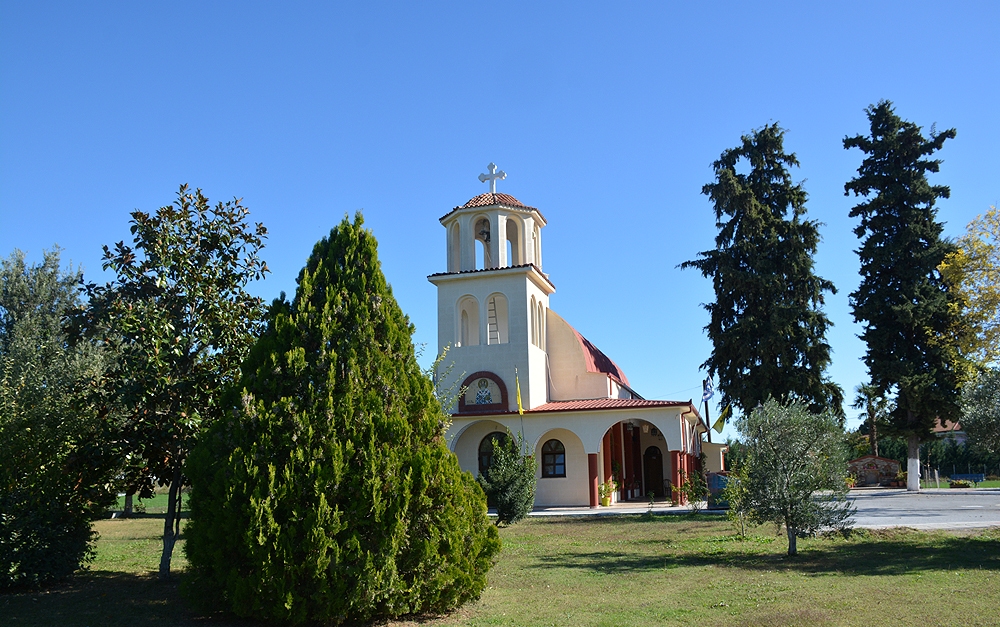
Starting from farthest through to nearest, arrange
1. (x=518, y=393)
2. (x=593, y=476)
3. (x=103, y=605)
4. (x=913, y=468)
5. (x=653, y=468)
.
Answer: (x=913, y=468)
(x=653, y=468)
(x=593, y=476)
(x=518, y=393)
(x=103, y=605)

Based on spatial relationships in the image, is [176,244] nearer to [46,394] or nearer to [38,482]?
[46,394]

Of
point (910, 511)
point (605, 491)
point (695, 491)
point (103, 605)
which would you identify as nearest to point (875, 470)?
point (910, 511)

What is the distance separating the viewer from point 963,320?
2128 centimetres

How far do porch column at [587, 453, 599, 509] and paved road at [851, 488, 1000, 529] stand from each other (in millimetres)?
8597

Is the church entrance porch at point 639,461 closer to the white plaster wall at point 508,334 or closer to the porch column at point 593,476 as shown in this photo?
the porch column at point 593,476

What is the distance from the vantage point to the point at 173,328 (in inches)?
407

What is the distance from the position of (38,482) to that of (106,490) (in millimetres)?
995

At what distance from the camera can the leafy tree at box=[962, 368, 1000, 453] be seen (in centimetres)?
1305

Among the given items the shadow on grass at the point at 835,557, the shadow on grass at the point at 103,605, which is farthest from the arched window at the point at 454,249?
the shadow on grass at the point at 103,605

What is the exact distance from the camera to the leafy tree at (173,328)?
10.1 m

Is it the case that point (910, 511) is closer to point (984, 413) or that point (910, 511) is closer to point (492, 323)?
point (984, 413)

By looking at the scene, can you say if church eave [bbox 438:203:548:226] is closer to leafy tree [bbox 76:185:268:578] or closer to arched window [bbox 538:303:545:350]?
arched window [bbox 538:303:545:350]

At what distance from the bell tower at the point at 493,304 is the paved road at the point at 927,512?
1217 centimetres

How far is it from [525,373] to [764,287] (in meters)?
9.59
